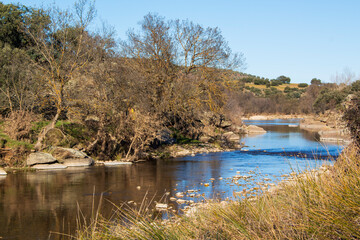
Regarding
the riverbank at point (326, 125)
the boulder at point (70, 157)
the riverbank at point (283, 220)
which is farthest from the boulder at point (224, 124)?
the riverbank at point (283, 220)

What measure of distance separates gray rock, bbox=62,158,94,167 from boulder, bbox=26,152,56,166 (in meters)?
0.62

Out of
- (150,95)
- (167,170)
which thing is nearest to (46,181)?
(167,170)

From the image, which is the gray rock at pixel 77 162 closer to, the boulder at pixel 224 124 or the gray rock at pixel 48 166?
the gray rock at pixel 48 166

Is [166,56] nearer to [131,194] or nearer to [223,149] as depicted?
[223,149]

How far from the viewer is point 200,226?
503 centimetres

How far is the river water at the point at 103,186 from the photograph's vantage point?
369 inches

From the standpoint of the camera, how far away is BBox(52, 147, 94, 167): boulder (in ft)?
59.5

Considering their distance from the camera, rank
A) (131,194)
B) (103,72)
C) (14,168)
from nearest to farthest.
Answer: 1. (131,194)
2. (14,168)
3. (103,72)

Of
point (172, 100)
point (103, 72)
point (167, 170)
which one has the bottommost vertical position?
point (167, 170)

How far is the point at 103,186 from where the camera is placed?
13.7 metres

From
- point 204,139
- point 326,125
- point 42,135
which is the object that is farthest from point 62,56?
point 326,125

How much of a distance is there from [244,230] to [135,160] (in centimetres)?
1598

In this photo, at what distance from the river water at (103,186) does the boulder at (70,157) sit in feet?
2.90

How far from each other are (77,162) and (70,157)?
16.8 inches
